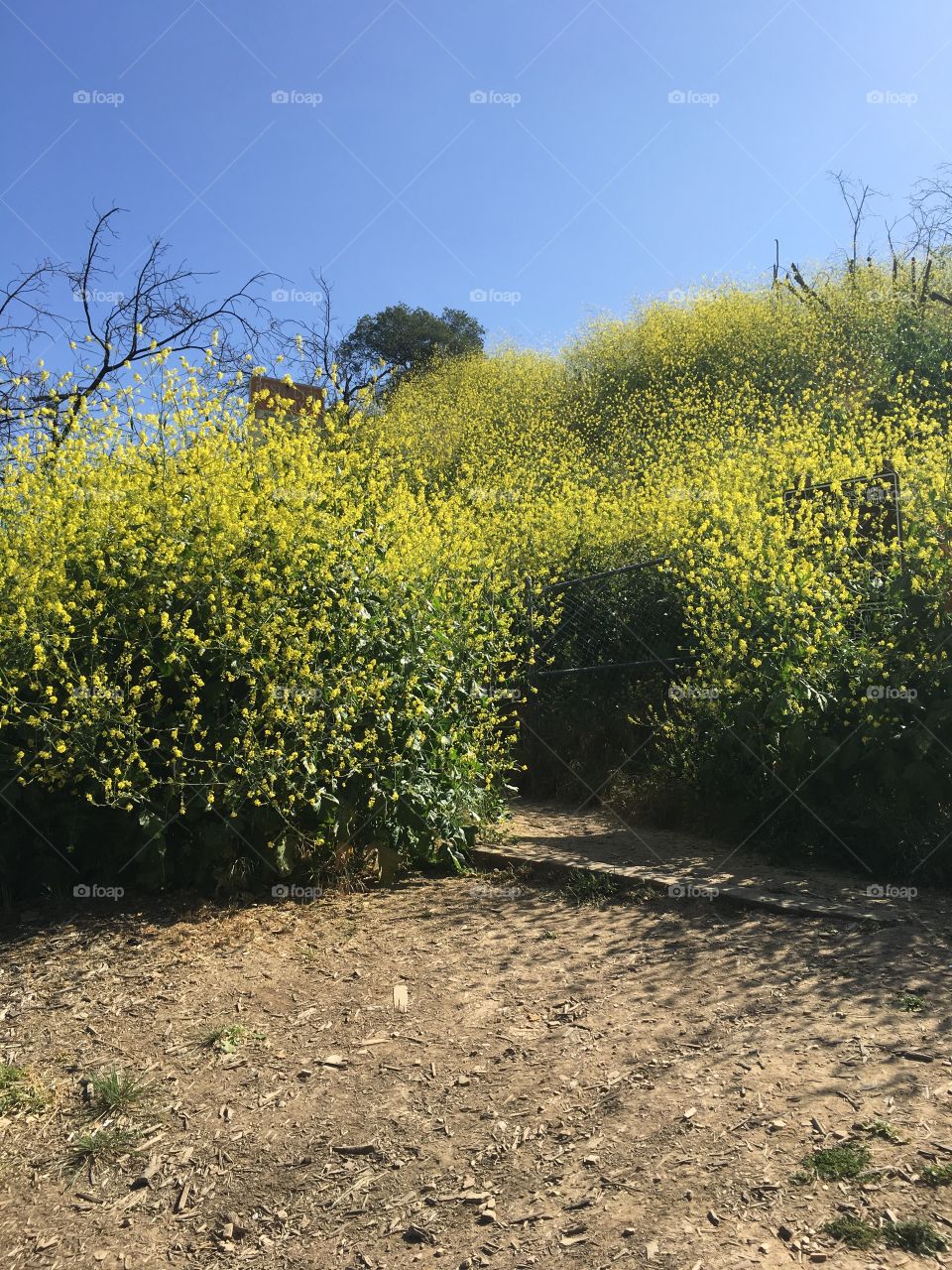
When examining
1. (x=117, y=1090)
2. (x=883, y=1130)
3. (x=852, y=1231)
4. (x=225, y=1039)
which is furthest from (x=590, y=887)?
(x=852, y=1231)

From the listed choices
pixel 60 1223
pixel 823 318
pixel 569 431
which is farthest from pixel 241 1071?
pixel 823 318

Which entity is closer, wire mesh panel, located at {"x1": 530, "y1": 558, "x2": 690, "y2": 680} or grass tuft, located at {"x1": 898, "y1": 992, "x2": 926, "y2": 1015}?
grass tuft, located at {"x1": 898, "y1": 992, "x2": 926, "y2": 1015}

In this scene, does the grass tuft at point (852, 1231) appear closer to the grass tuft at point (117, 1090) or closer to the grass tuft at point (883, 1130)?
the grass tuft at point (883, 1130)

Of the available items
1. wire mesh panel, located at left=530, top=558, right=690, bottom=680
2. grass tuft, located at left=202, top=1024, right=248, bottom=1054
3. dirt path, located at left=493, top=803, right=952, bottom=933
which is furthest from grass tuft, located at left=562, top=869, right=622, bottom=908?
wire mesh panel, located at left=530, top=558, right=690, bottom=680

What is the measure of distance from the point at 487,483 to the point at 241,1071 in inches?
534

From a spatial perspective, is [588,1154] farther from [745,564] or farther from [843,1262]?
[745,564]

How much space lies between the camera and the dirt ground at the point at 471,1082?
252cm

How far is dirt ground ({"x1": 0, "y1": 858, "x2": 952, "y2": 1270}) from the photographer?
252 centimetres

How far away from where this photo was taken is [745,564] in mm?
5996

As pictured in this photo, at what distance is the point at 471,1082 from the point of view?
10.7 feet

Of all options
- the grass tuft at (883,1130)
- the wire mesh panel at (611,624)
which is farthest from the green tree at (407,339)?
the grass tuft at (883,1130)

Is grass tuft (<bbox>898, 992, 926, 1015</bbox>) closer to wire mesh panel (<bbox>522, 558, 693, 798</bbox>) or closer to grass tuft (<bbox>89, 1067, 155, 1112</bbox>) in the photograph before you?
grass tuft (<bbox>89, 1067, 155, 1112</bbox>)

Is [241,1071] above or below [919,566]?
below

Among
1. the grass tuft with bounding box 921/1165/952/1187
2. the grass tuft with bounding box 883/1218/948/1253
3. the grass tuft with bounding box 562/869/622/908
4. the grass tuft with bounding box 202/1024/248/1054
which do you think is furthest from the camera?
the grass tuft with bounding box 562/869/622/908
